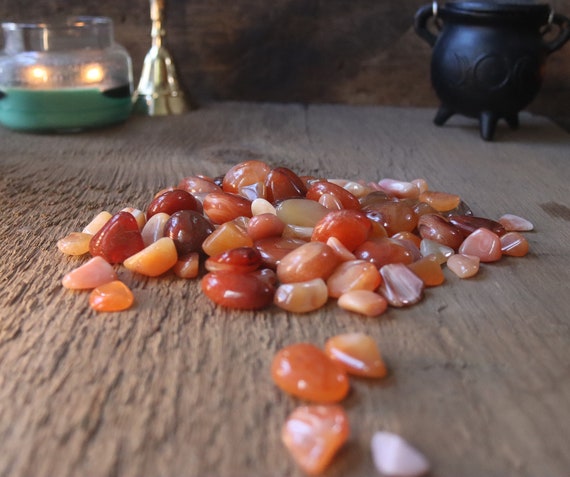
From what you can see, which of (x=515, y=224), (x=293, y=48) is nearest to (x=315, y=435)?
(x=515, y=224)

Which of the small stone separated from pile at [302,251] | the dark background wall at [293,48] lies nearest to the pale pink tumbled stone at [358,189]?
the small stone separated from pile at [302,251]

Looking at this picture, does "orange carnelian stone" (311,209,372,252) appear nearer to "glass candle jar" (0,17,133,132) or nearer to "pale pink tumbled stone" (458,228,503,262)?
"pale pink tumbled stone" (458,228,503,262)

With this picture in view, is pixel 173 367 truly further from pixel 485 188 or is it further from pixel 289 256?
pixel 485 188

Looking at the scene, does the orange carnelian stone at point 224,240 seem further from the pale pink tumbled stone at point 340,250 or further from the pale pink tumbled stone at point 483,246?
the pale pink tumbled stone at point 483,246

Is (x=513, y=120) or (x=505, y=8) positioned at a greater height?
(x=505, y=8)

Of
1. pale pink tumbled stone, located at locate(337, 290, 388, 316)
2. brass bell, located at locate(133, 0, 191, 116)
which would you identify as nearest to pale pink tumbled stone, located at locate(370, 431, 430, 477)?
pale pink tumbled stone, located at locate(337, 290, 388, 316)

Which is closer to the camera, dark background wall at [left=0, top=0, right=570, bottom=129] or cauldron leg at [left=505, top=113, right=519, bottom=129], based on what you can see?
cauldron leg at [left=505, top=113, right=519, bottom=129]

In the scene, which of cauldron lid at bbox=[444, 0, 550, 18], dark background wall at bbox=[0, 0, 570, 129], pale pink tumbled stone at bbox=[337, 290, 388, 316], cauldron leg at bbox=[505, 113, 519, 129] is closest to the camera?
pale pink tumbled stone at bbox=[337, 290, 388, 316]

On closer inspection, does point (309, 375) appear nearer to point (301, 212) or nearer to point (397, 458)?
point (397, 458)
